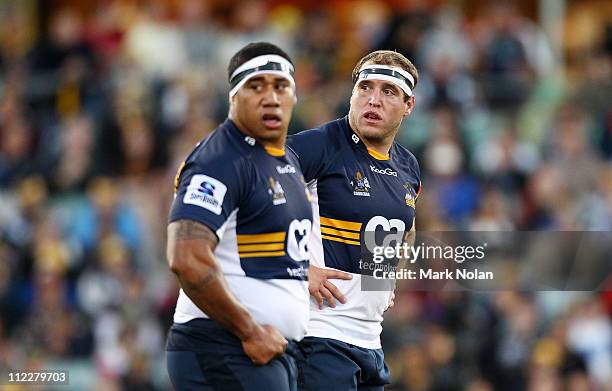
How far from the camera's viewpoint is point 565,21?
18656 mm

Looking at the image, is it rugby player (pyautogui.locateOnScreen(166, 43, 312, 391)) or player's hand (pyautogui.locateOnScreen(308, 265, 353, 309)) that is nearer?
rugby player (pyautogui.locateOnScreen(166, 43, 312, 391))

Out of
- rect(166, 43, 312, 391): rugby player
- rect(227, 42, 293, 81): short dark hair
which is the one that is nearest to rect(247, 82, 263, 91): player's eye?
rect(166, 43, 312, 391): rugby player

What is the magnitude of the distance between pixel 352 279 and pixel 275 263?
1343 millimetres

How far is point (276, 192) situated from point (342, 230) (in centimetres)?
134

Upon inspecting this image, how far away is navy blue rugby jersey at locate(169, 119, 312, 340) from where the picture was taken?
19.3ft

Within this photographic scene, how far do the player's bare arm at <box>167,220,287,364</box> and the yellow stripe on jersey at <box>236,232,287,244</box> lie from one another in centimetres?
23

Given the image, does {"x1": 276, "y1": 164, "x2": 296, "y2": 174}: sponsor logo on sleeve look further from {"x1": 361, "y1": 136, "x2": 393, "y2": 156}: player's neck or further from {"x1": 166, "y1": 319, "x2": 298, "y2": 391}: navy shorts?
{"x1": 361, "y1": 136, "x2": 393, "y2": 156}: player's neck

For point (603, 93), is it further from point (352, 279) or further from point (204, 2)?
point (352, 279)

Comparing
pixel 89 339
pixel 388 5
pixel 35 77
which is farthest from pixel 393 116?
pixel 388 5

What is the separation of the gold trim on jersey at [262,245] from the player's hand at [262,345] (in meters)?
0.37

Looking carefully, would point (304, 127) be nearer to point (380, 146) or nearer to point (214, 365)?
point (380, 146)

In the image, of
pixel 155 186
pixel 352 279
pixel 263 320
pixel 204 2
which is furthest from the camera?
pixel 204 2

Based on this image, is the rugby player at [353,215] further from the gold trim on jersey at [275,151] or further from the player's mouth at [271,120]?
the player's mouth at [271,120]

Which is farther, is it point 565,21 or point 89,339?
point 565,21
